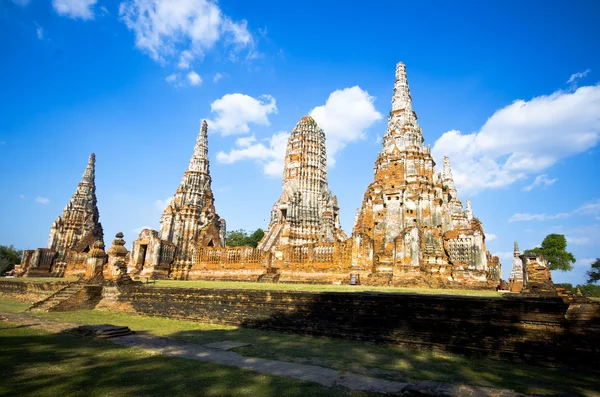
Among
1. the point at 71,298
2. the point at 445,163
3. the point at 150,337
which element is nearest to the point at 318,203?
the point at 445,163

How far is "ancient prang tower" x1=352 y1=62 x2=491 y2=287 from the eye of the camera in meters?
19.1

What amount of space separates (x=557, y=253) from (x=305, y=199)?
33.0m

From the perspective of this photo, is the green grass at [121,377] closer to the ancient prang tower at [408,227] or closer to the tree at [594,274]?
the ancient prang tower at [408,227]

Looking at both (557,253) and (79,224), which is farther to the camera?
(557,253)

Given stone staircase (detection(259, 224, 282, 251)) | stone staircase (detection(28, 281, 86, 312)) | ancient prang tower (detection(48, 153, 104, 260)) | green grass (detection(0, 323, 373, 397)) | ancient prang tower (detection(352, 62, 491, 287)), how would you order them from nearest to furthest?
1. green grass (detection(0, 323, 373, 397))
2. stone staircase (detection(28, 281, 86, 312))
3. ancient prang tower (detection(352, 62, 491, 287))
4. stone staircase (detection(259, 224, 282, 251))
5. ancient prang tower (detection(48, 153, 104, 260))

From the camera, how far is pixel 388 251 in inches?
800

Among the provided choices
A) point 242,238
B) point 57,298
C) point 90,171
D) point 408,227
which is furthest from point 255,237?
point 57,298

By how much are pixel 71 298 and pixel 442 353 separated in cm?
1332

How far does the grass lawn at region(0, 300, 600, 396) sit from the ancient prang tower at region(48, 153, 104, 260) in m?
34.4

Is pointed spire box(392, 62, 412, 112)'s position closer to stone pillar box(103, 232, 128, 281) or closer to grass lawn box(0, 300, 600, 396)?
stone pillar box(103, 232, 128, 281)

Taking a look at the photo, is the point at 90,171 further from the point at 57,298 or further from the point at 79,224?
the point at 57,298

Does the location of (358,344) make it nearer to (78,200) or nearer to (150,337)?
(150,337)

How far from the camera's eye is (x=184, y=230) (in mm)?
32156

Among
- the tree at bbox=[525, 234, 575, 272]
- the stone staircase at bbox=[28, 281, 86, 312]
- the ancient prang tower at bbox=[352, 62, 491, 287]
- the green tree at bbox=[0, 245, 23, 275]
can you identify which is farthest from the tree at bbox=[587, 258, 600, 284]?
the green tree at bbox=[0, 245, 23, 275]
